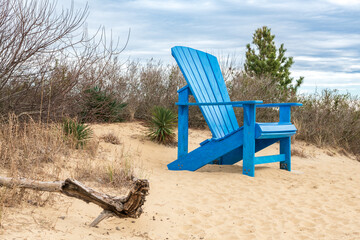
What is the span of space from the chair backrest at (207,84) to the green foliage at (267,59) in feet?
39.9

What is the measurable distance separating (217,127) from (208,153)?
0.39m

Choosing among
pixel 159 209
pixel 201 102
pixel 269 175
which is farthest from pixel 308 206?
pixel 201 102

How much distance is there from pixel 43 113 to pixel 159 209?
3.03 meters

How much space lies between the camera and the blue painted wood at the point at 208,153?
472cm

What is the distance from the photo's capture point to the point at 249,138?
4566mm

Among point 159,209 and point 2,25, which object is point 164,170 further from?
point 2,25

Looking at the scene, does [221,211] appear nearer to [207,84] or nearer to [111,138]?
[207,84]

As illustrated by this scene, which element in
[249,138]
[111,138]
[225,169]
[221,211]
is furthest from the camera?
[111,138]

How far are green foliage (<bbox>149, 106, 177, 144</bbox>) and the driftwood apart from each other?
412 cm

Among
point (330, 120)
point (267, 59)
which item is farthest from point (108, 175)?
point (267, 59)

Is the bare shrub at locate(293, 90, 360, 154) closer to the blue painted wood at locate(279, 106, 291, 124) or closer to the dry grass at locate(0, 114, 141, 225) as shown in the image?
the blue painted wood at locate(279, 106, 291, 124)

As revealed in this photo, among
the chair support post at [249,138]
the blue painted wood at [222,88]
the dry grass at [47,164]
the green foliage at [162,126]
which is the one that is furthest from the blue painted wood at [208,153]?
the green foliage at [162,126]

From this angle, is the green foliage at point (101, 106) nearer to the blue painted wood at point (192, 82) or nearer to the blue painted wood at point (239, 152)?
the blue painted wood at point (192, 82)

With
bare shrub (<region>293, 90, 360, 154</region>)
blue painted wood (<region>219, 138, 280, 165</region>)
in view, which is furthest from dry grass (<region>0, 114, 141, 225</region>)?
bare shrub (<region>293, 90, 360, 154</region>)
